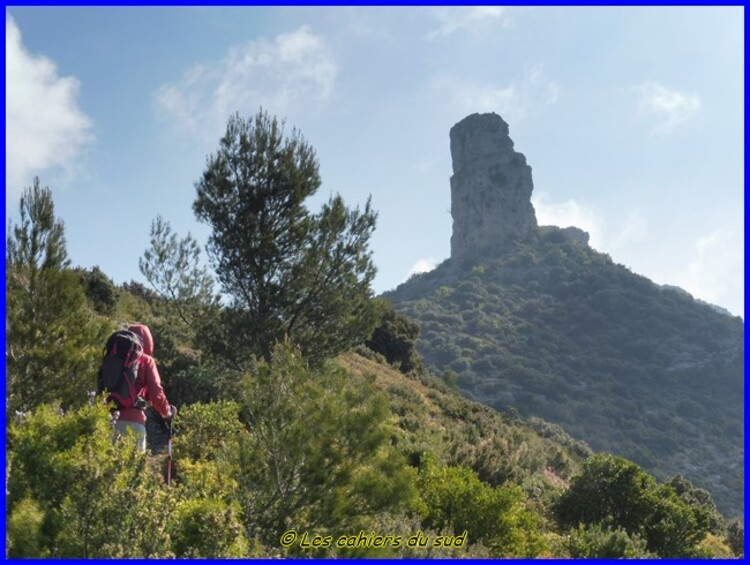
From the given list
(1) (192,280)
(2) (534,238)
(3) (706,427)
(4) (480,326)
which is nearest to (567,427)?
(3) (706,427)

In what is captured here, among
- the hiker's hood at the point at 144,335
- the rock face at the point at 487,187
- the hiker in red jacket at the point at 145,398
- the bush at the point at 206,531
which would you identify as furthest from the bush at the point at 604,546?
the rock face at the point at 487,187

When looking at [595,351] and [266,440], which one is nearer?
[266,440]

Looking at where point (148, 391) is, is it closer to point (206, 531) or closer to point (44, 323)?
point (206, 531)

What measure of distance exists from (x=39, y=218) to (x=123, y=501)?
7.85 metres

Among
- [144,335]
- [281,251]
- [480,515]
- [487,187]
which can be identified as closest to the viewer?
[144,335]

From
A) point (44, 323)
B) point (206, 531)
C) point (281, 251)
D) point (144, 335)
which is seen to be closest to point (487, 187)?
point (281, 251)

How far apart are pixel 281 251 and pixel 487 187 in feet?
358

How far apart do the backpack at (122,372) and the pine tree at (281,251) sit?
7575mm

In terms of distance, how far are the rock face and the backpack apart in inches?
4319

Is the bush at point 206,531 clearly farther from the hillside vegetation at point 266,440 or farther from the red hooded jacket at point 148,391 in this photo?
the red hooded jacket at point 148,391

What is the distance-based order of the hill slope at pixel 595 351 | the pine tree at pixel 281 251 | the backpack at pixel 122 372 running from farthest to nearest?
the hill slope at pixel 595 351, the pine tree at pixel 281 251, the backpack at pixel 122 372

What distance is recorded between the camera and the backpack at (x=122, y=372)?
5.96 meters

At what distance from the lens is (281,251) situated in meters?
14.3

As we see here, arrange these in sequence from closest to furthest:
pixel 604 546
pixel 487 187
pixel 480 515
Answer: pixel 604 546
pixel 480 515
pixel 487 187
